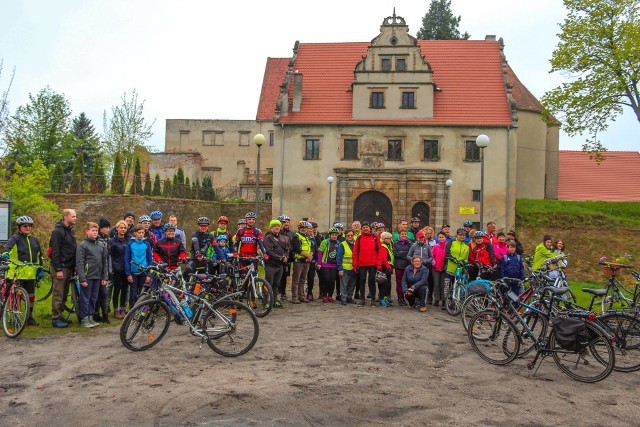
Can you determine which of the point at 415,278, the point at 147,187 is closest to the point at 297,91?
the point at 147,187

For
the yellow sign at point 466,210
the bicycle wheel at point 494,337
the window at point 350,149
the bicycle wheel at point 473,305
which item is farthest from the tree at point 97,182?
the bicycle wheel at point 494,337

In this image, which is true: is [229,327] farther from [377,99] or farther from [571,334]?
[377,99]

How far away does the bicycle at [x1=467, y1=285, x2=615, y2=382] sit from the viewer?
280 inches

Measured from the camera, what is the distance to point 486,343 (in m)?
8.41

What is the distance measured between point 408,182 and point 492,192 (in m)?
4.72

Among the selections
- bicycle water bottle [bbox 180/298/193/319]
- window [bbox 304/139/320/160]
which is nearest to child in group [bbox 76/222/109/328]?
bicycle water bottle [bbox 180/298/193/319]

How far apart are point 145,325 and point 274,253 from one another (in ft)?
14.4

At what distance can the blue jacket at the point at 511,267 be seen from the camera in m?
12.1

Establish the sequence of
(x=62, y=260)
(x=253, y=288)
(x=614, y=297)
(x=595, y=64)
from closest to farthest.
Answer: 1. (x=62, y=260)
2. (x=614, y=297)
3. (x=253, y=288)
4. (x=595, y=64)

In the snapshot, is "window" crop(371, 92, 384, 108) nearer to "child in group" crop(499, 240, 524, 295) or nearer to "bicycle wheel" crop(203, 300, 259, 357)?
"child in group" crop(499, 240, 524, 295)

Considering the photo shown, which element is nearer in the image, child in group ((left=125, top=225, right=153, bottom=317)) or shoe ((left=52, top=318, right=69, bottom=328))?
shoe ((left=52, top=318, right=69, bottom=328))

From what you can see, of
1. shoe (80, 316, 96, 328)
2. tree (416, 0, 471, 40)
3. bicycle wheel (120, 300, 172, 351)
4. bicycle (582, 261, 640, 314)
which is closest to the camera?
bicycle wheel (120, 300, 172, 351)

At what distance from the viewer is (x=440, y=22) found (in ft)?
172

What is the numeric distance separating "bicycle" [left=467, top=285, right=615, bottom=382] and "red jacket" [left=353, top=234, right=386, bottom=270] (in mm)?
4290
